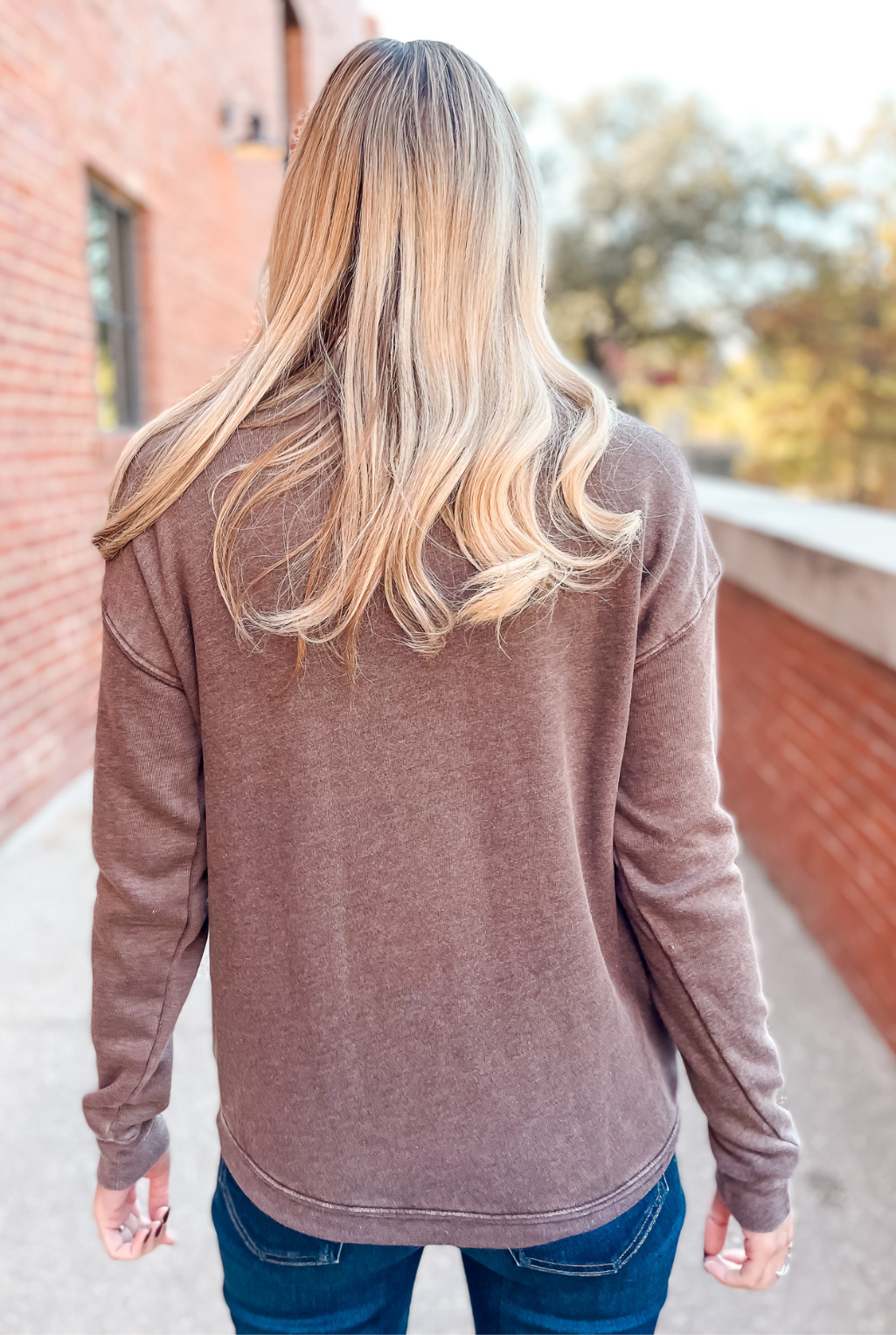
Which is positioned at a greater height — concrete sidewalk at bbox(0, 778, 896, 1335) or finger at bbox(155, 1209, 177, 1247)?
finger at bbox(155, 1209, 177, 1247)

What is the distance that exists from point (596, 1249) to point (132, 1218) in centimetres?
59

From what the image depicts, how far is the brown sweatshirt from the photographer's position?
1.02 m

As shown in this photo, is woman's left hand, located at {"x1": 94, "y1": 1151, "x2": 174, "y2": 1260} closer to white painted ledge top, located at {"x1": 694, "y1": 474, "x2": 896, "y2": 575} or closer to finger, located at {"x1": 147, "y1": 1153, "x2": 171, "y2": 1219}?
finger, located at {"x1": 147, "y1": 1153, "x2": 171, "y2": 1219}

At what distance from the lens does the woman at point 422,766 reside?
3.25 feet

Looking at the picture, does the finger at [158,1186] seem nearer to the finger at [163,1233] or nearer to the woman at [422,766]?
the finger at [163,1233]

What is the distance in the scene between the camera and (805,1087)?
2846mm

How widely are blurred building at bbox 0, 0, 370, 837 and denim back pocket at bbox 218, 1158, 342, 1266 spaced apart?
341 centimetres

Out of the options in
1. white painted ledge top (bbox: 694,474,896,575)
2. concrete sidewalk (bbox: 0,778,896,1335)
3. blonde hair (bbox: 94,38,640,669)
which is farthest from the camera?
white painted ledge top (bbox: 694,474,896,575)

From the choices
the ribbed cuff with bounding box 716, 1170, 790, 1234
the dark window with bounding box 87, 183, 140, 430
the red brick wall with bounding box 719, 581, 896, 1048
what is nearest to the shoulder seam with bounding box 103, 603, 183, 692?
the ribbed cuff with bounding box 716, 1170, 790, 1234

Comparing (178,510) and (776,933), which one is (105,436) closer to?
(776,933)

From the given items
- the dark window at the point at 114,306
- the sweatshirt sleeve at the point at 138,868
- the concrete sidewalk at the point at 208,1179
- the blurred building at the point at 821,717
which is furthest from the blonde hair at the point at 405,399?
the dark window at the point at 114,306

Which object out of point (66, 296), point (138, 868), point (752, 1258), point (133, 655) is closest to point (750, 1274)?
point (752, 1258)

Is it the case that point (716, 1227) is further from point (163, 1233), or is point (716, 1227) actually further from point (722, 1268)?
point (163, 1233)

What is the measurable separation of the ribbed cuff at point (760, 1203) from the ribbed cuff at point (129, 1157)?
2.26 feet
